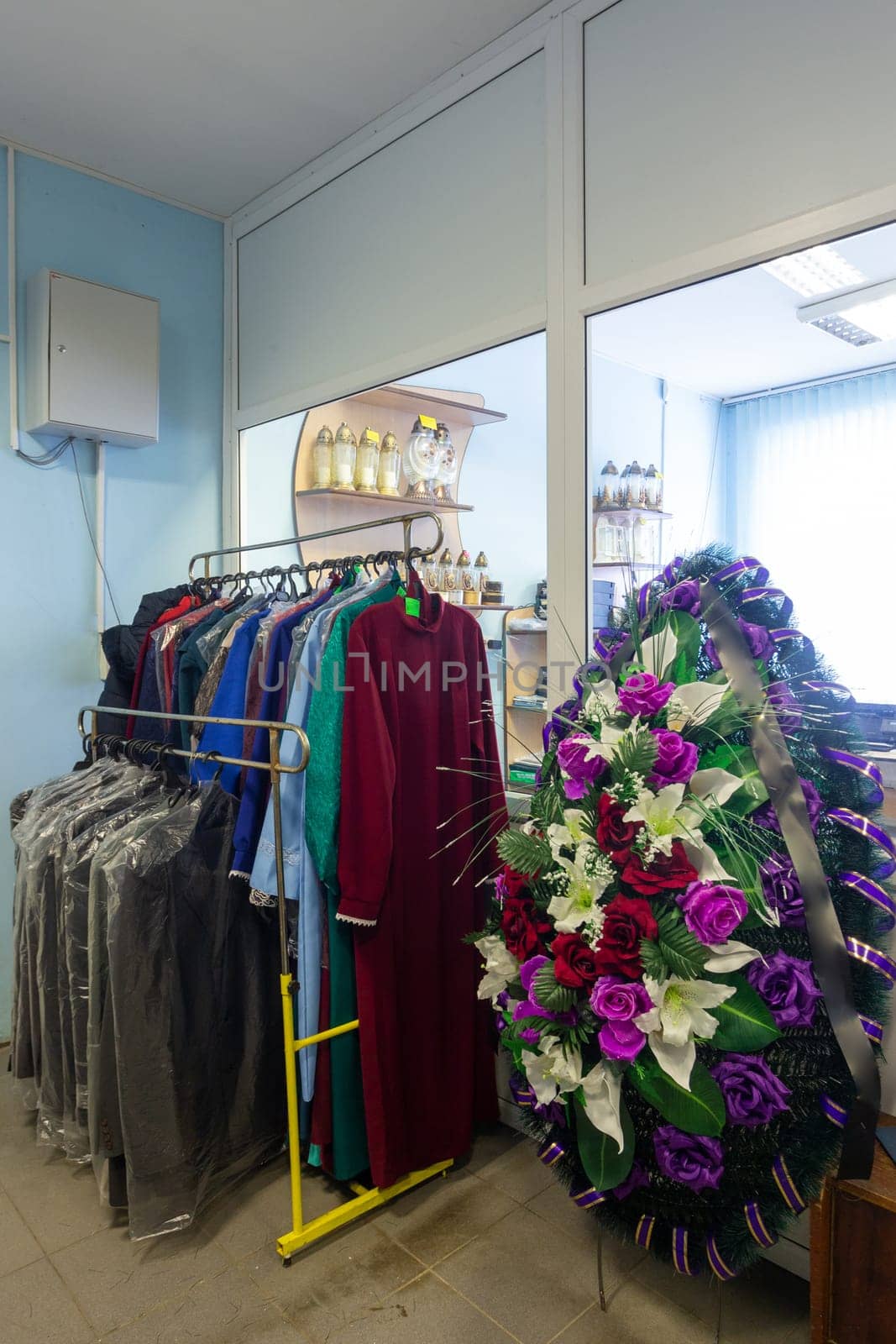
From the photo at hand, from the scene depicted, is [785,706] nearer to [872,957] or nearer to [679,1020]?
[872,957]

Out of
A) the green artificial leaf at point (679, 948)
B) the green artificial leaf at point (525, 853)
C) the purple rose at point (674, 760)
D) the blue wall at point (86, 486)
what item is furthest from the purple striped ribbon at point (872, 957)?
the blue wall at point (86, 486)

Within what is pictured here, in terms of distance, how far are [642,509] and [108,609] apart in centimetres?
197

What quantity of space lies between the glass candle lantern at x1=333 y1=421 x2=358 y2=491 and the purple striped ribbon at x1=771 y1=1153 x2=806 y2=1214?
2.37 metres

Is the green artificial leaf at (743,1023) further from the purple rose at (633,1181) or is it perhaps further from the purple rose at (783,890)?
the purple rose at (633,1181)

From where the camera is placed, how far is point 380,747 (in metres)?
1.90

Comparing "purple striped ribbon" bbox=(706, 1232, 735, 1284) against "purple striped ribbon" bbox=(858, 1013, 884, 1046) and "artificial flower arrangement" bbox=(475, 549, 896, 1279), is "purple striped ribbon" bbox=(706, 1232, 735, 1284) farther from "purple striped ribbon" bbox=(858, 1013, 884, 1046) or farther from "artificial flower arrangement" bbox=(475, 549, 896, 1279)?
"purple striped ribbon" bbox=(858, 1013, 884, 1046)

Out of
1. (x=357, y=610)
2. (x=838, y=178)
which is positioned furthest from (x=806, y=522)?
(x=357, y=610)

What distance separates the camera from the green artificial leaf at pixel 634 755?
1243 mm

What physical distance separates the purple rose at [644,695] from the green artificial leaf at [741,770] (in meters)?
0.11

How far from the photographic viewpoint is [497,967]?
138 cm

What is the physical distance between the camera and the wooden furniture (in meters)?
1.42

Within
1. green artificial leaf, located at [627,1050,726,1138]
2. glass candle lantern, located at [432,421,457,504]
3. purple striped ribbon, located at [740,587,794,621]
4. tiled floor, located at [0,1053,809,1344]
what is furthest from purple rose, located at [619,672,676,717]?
glass candle lantern, located at [432,421,457,504]

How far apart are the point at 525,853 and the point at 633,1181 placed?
515 mm

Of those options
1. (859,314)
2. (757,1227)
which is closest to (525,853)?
(757,1227)
